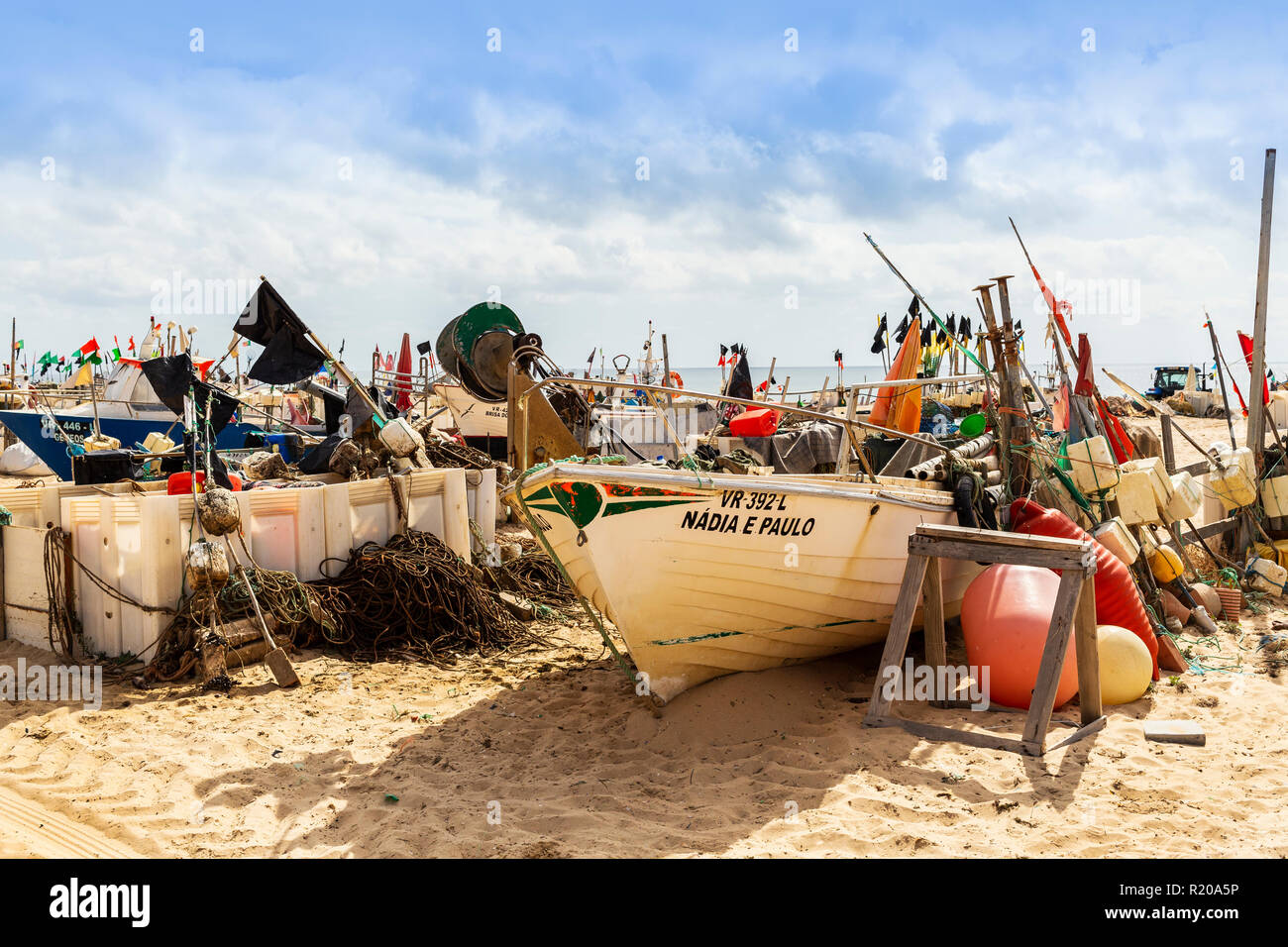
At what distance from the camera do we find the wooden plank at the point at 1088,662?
547cm

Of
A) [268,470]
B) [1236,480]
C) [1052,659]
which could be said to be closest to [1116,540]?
[1052,659]

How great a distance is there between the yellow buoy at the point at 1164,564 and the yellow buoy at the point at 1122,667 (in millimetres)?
2312

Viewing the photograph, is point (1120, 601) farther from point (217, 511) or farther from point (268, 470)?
point (268, 470)

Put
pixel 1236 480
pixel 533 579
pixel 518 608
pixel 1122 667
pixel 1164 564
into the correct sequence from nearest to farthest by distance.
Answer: pixel 1122 667 → pixel 1164 564 → pixel 518 608 → pixel 533 579 → pixel 1236 480

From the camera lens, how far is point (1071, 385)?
368 inches

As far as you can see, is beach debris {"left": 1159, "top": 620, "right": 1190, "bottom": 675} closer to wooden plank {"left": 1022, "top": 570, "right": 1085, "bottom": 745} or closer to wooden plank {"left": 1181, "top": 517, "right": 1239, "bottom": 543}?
wooden plank {"left": 1022, "top": 570, "right": 1085, "bottom": 745}

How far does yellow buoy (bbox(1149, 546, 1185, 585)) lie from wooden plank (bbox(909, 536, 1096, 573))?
3.04 m

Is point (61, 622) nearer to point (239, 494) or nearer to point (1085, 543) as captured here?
point (239, 494)

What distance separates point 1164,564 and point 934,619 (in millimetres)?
3136

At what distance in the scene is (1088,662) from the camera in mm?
5496

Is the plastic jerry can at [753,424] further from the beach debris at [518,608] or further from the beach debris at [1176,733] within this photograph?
the beach debris at [1176,733]

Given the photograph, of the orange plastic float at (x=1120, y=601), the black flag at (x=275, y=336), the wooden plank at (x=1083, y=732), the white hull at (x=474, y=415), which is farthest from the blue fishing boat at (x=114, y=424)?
the wooden plank at (x=1083, y=732)

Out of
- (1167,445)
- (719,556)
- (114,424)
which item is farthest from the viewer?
(114,424)

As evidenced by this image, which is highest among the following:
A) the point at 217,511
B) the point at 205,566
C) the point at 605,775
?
the point at 217,511
